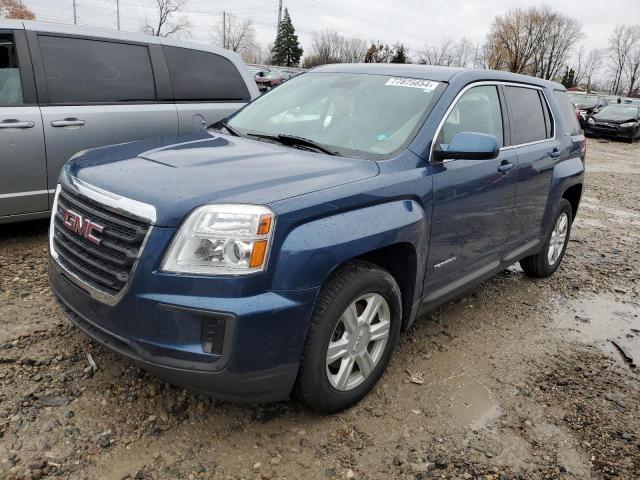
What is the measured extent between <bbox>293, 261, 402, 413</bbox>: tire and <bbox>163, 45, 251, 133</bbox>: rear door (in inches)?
116

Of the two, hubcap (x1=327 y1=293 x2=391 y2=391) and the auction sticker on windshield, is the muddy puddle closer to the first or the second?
hubcap (x1=327 y1=293 x2=391 y2=391)

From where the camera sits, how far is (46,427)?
100 inches

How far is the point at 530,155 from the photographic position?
4062 millimetres

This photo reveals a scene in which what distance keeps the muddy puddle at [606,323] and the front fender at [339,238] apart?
1979 millimetres

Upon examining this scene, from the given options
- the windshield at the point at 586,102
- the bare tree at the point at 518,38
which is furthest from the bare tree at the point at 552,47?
the windshield at the point at 586,102

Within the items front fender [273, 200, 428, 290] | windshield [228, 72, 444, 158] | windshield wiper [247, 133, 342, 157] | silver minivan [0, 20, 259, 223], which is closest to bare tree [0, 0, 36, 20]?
silver minivan [0, 20, 259, 223]

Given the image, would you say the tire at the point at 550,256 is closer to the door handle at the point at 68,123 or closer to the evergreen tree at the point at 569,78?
the door handle at the point at 68,123

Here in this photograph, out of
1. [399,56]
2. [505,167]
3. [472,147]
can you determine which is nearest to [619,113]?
[505,167]

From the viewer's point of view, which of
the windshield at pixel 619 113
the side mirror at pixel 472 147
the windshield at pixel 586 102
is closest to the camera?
the side mirror at pixel 472 147

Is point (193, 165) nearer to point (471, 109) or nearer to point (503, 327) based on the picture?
point (471, 109)

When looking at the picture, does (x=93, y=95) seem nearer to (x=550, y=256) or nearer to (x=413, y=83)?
(x=413, y=83)

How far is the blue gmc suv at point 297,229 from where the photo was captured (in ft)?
7.39

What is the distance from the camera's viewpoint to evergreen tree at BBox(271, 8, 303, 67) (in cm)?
7194

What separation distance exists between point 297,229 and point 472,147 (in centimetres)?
120
